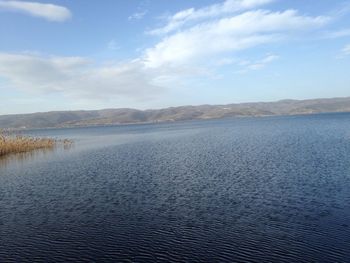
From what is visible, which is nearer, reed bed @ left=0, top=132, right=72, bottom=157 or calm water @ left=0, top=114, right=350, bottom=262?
calm water @ left=0, top=114, right=350, bottom=262

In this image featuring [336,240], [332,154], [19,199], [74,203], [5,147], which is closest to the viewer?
[336,240]

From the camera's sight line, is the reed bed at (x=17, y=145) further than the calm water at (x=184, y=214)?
Yes

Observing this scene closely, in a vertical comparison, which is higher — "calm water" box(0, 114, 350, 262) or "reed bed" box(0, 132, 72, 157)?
"reed bed" box(0, 132, 72, 157)

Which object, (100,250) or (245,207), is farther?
(245,207)

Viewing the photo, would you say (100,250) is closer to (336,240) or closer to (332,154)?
(336,240)

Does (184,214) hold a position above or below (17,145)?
below

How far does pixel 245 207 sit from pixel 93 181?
57.6 feet

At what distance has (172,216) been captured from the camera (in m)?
22.7

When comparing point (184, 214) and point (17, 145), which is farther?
point (17, 145)

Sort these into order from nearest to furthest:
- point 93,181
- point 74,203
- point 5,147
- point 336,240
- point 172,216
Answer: point 336,240 → point 172,216 → point 74,203 → point 93,181 → point 5,147

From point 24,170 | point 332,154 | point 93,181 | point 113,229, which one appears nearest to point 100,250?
point 113,229

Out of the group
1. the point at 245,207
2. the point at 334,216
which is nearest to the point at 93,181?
the point at 245,207

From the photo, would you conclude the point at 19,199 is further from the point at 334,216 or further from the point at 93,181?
the point at 334,216

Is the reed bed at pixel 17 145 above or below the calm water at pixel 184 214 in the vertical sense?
above
